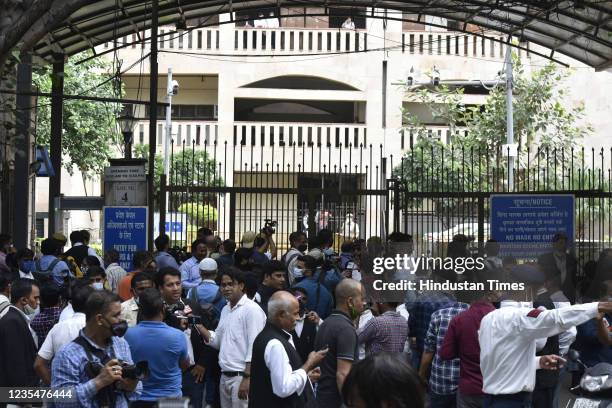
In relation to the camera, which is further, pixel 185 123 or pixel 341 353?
pixel 185 123

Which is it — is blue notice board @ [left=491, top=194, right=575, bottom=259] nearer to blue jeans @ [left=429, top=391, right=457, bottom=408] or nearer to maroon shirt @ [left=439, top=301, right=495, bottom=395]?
blue jeans @ [left=429, top=391, right=457, bottom=408]

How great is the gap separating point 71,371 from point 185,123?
29.9m

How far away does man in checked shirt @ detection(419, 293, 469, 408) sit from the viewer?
33.2ft

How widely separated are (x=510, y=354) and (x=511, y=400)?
35 centimetres

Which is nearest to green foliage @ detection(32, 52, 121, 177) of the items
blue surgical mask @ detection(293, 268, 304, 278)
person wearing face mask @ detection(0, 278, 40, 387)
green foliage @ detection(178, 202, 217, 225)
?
green foliage @ detection(178, 202, 217, 225)

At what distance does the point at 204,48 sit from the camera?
126 feet

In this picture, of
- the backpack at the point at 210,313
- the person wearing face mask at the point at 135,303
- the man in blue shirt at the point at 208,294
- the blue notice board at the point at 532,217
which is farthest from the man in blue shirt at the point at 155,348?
the blue notice board at the point at 532,217

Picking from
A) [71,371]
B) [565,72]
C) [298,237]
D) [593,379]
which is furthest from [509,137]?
[71,371]

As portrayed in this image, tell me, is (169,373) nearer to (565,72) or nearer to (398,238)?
(398,238)

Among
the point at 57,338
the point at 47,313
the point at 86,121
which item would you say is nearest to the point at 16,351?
the point at 57,338

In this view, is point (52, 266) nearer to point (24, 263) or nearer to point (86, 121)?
point (24, 263)

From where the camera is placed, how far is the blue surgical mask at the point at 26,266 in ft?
47.9

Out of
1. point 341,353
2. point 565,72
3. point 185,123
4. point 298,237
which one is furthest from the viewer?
point 185,123
